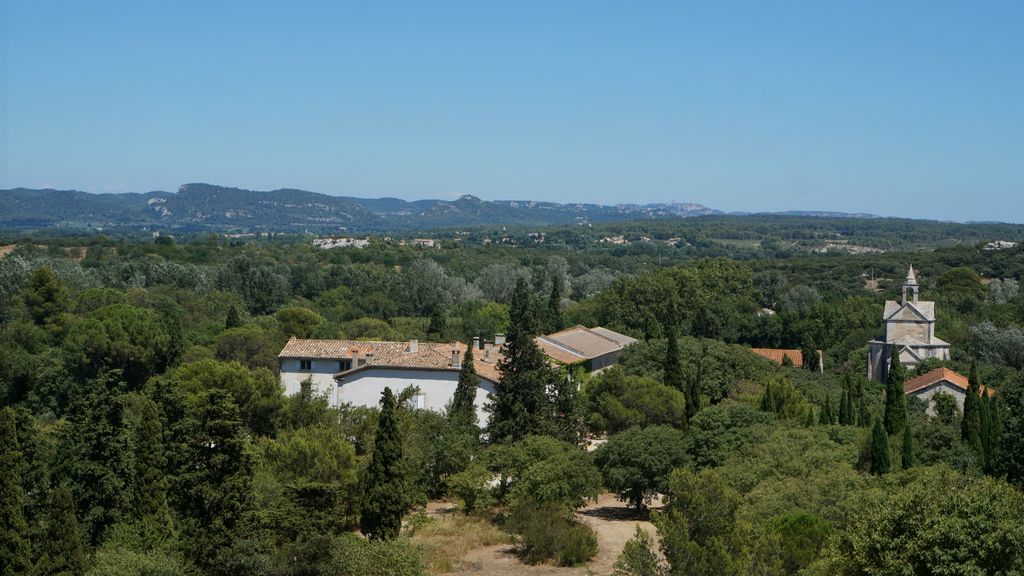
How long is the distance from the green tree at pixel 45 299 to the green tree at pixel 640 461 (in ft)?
141

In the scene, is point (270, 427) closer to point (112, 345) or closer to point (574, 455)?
point (574, 455)

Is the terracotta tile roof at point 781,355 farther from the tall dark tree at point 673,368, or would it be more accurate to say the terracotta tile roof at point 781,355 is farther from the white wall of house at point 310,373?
the white wall of house at point 310,373

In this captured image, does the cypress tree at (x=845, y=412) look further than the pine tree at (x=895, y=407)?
Yes

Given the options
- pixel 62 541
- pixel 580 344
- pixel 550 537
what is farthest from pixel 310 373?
pixel 62 541

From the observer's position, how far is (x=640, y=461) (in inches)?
1395

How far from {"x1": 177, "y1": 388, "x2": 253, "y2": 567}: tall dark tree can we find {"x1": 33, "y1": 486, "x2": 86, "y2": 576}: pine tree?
2.45m

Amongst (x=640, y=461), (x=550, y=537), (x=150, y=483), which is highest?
(x=150, y=483)

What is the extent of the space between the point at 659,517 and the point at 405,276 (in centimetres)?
7708

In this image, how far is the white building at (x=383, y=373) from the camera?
45.1m

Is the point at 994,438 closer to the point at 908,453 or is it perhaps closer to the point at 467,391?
the point at 908,453

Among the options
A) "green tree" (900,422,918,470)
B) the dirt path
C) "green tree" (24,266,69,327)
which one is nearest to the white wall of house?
the dirt path

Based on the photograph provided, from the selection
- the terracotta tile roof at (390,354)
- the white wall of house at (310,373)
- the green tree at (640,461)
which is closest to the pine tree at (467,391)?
the terracotta tile roof at (390,354)

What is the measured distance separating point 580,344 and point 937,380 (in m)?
18.0

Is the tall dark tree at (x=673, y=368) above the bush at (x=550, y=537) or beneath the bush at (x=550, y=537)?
above
